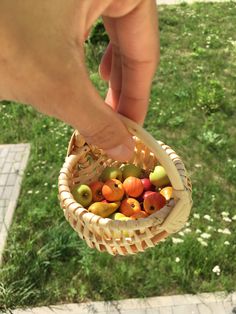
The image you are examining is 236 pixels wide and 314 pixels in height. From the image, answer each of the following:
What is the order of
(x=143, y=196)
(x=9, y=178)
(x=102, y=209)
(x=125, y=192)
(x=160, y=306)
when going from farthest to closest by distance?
(x=9, y=178), (x=160, y=306), (x=125, y=192), (x=143, y=196), (x=102, y=209)

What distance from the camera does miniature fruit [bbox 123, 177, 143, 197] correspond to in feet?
8.83

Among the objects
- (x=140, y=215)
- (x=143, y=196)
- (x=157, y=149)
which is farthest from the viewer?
(x=143, y=196)

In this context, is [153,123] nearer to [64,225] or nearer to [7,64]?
[64,225]

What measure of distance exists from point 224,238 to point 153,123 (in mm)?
2069

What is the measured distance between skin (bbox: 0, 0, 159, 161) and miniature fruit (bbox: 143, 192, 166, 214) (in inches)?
27.2

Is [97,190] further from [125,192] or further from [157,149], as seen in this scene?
[157,149]

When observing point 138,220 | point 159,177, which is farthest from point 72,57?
point 159,177

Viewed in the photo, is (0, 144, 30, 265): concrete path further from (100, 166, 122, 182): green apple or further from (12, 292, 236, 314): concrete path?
(100, 166, 122, 182): green apple

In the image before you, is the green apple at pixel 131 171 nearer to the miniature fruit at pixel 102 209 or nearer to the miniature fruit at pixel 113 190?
the miniature fruit at pixel 113 190

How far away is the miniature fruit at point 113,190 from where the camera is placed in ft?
8.68

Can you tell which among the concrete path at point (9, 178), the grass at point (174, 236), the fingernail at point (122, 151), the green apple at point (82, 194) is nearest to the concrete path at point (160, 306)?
the grass at point (174, 236)

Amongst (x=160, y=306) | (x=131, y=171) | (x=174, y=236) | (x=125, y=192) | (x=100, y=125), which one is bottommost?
(x=160, y=306)

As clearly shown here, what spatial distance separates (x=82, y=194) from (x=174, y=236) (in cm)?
175

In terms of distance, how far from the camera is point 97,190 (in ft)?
9.09
